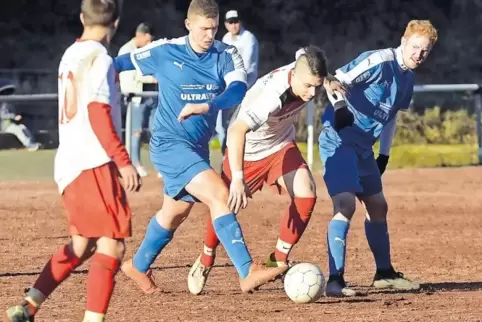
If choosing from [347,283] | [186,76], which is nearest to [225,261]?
[347,283]

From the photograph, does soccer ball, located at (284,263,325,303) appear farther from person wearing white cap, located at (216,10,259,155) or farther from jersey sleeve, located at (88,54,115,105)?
person wearing white cap, located at (216,10,259,155)

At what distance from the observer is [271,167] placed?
320 inches

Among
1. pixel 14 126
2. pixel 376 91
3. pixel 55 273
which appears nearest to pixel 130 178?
pixel 55 273

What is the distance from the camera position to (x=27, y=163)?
17.5 m

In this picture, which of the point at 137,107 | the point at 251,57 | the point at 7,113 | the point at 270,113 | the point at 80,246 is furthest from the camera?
the point at 7,113

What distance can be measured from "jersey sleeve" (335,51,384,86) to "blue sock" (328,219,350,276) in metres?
0.87

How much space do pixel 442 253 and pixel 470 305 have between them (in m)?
2.67

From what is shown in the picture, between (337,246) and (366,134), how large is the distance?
0.73 metres

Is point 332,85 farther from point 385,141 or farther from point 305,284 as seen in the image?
point 305,284

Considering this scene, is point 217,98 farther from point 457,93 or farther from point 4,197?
point 457,93

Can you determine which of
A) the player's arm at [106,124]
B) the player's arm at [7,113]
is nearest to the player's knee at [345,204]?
the player's arm at [106,124]

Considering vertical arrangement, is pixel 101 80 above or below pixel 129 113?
above

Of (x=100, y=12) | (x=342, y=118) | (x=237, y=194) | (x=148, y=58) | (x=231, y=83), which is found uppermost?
(x=100, y=12)

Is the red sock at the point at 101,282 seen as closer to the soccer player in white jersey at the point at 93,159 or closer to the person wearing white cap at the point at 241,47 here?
the soccer player in white jersey at the point at 93,159
